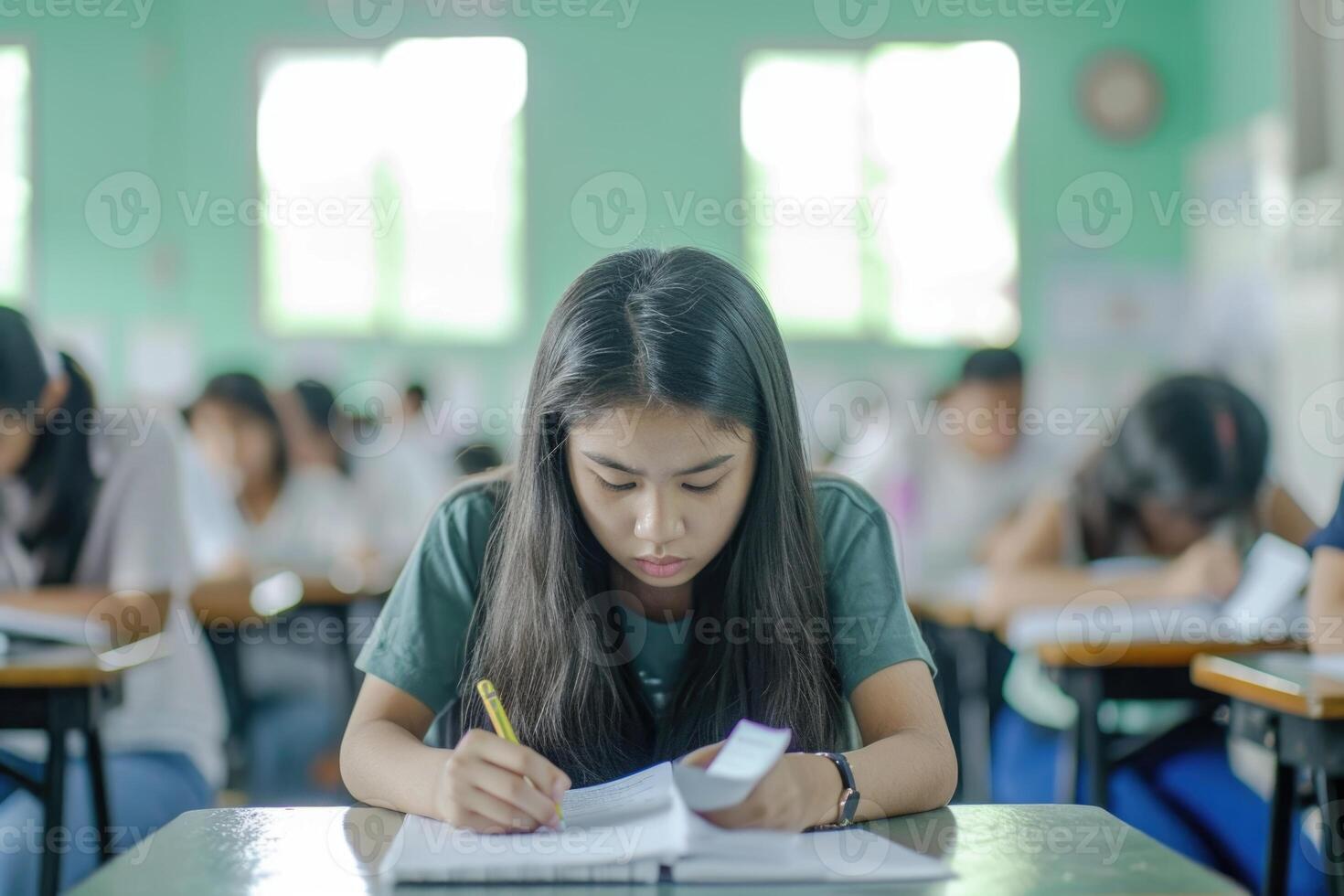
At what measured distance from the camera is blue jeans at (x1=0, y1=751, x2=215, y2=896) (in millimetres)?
1928

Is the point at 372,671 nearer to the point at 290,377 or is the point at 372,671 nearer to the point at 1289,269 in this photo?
the point at 1289,269

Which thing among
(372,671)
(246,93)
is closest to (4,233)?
(246,93)

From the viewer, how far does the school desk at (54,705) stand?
1.86 metres

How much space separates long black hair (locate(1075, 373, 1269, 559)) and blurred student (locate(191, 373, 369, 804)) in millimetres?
2143

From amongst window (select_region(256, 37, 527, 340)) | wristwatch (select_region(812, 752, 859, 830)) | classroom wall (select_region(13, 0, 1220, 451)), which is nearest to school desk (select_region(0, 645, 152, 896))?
wristwatch (select_region(812, 752, 859, 830))

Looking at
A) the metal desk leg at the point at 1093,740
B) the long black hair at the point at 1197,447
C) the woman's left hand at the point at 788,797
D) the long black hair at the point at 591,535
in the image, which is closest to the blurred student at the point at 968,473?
the long black hair at the point at 1197,447

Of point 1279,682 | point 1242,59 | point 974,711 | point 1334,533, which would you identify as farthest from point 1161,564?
point 1242,59

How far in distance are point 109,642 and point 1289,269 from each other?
14.7 feet

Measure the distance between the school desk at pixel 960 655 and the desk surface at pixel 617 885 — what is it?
175 centimetres

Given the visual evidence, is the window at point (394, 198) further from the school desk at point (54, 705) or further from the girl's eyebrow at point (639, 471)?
the girl's eyebrow at point (639, 471)

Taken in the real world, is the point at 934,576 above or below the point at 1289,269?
below

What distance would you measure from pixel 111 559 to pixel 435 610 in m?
1.28

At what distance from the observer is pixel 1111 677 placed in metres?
2.36

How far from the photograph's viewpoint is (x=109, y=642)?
2.15 metres
